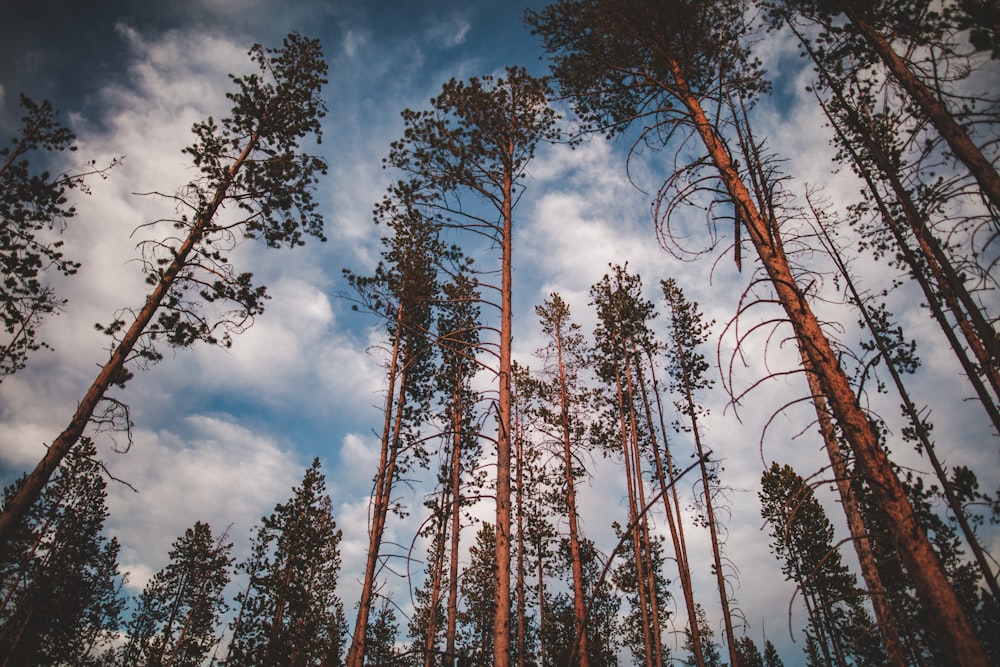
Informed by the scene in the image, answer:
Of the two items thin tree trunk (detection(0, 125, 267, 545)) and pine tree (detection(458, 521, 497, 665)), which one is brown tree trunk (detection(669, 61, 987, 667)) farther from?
pine tree (detection(458, 521, 497, 665))

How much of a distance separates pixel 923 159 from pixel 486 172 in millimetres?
5592

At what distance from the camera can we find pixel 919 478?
15.2 metres

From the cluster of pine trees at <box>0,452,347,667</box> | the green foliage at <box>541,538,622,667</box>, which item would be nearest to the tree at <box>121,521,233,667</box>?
the cluster of pine trees at <box>0,452,347,667</box>

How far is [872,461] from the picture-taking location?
2803 millimetres

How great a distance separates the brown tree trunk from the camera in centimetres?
240

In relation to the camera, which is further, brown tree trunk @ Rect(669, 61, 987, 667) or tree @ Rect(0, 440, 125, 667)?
tree @ Rect(0, 440, 125, 667)

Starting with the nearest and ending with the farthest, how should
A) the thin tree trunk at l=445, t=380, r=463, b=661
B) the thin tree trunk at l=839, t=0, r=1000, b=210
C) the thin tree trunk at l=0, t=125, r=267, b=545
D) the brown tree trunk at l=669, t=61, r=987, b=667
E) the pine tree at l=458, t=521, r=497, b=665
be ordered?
the brown tree trunk at l=669, t=61, r=987, b=667 < the thin tree trunk at l=839, t=0, r=1000, b=210 < the thin tree trunk at l=0, t=125, r=267, b=545 < the thin tree trunk at l=445, t=380, r=463, b=661 < the pine tree at l=458, t=521, r=497, b=665

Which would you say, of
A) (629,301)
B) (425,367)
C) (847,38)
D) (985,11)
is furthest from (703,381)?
(985,11)

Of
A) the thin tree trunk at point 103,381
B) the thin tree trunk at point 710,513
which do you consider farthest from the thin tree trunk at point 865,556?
the thin tree trunk at point 103,381

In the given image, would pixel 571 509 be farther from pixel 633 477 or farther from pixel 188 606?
pixel 188 606

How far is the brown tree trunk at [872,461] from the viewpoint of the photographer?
94.4 inches

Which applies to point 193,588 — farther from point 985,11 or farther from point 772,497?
point 985,11

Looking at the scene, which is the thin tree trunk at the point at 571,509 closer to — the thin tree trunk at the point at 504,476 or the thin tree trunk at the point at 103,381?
the thin tree trunk at the point at 504,476

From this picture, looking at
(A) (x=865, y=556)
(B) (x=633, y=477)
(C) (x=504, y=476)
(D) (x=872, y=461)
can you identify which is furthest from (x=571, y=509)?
(D) (x=872, y=461)
